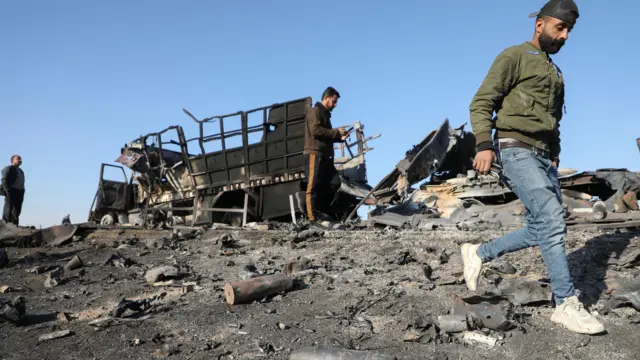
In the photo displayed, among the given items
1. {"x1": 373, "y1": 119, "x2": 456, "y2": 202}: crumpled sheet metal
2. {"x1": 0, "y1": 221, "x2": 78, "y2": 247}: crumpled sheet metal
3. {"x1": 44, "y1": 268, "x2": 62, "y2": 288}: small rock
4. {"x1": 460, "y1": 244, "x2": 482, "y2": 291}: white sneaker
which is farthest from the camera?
{"x1": 373, "y1": 119, "x2": 456, "y2": 202}: crumpled sheet metal

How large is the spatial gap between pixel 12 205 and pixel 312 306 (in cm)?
954

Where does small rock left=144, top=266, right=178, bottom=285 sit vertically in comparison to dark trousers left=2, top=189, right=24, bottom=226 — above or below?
→ below

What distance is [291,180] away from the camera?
35.2 ft

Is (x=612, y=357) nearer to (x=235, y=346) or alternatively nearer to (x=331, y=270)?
(x=235, y=346)

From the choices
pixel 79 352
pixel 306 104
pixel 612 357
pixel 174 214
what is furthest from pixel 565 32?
pixel 174 214

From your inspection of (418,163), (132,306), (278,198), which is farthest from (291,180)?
(132,306)

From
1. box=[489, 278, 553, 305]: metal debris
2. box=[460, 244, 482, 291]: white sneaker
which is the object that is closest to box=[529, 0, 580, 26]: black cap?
box=[460, 244, 482, 291]: white sneaker

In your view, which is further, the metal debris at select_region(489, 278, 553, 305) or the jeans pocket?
the metal debris at select_region(489, 278, 553, 305)

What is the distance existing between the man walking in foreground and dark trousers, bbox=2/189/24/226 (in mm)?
10390

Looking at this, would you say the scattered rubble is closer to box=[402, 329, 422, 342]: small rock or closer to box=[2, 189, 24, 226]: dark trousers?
box=[402, 329, 422, 342]: small rock

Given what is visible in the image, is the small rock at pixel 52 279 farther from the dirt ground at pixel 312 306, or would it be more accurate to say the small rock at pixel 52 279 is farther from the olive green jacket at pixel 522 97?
the olive green jacket at pixel 522 97

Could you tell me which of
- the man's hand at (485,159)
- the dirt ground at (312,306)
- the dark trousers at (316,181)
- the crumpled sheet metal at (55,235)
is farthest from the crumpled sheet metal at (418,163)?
the man's hand at (485,159)

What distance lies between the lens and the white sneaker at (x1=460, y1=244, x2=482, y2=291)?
125 inches

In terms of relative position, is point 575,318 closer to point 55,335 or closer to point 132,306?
point 132,306
